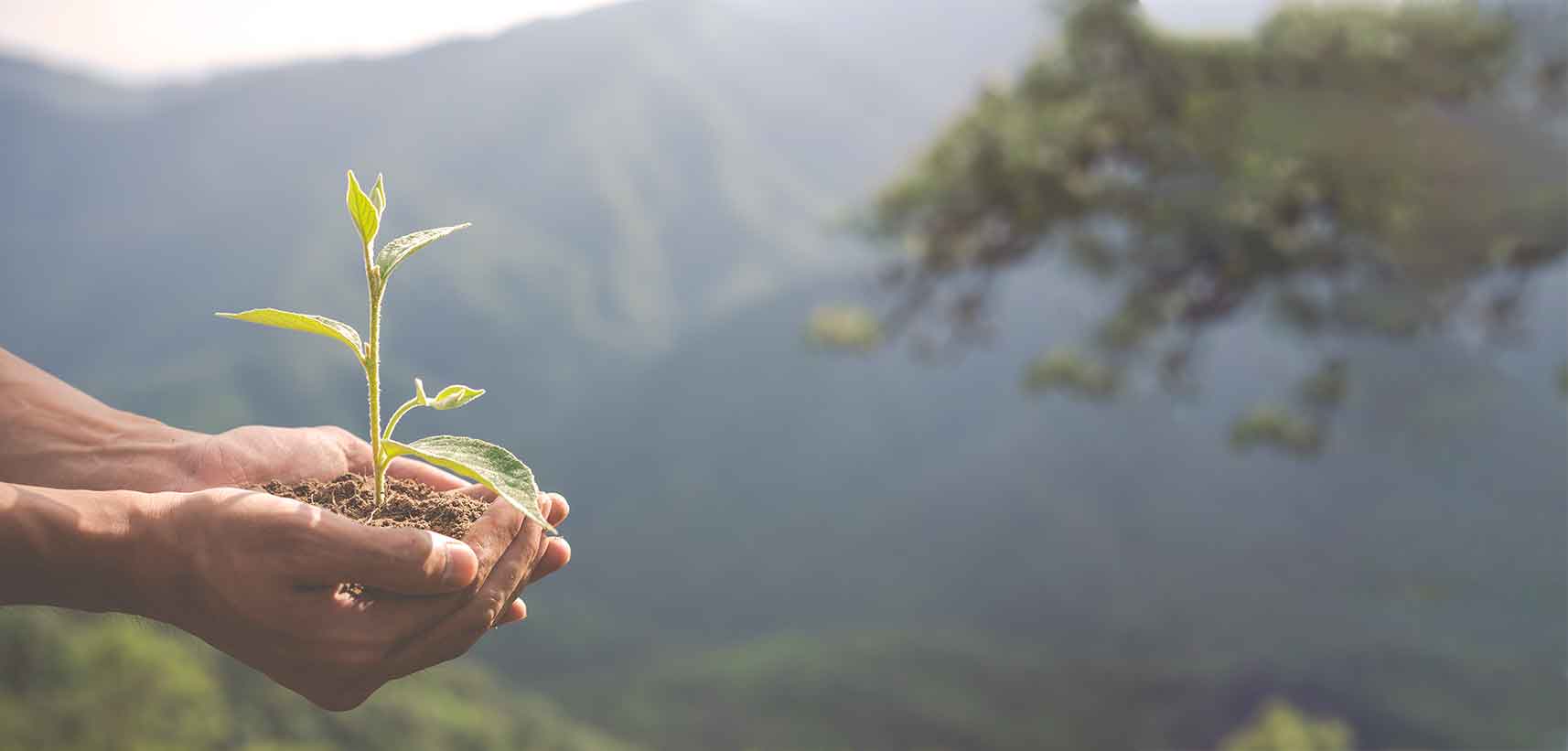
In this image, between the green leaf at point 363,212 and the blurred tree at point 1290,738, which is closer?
the green leaf at point 363,212

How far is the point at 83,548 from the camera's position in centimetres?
92

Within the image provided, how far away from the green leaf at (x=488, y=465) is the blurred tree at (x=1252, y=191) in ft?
7.53

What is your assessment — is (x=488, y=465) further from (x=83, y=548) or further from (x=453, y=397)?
(x=83, y=548)

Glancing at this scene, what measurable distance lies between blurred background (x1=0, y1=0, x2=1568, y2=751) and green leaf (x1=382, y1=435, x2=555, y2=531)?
238cm

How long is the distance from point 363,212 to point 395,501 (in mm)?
307

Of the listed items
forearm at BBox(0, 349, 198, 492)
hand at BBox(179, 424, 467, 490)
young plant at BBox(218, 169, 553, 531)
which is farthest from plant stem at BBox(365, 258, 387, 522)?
forearm at BBox(0, 349, 198, 492)

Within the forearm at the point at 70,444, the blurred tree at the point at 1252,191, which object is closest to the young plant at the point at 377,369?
the forearm at the point at 70,444

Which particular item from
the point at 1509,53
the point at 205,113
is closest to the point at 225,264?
the point at 205,113

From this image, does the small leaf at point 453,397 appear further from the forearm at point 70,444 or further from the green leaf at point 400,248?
the forearm at point 70,444

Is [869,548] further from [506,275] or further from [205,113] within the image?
[205,113]

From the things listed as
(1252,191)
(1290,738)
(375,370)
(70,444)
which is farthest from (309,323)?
(1290,738)

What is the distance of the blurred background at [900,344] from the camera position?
3.15 m

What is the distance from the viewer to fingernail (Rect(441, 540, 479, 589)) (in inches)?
35.2

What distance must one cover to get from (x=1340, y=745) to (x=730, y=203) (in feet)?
117
